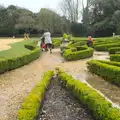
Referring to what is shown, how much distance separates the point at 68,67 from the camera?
46.5 ft

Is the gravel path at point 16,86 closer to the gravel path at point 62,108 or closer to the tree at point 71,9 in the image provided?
the gravel path at point 62,108

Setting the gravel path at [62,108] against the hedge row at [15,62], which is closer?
the gravel path at [62,108]

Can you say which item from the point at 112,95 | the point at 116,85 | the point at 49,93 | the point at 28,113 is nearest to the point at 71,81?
the point at 49,93

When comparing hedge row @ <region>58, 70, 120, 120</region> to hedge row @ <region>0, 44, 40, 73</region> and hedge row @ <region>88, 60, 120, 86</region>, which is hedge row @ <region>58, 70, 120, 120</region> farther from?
hedge row @ <region>0, 44, 40, 73</region>

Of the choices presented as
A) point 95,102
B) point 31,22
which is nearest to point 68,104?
point 95,102

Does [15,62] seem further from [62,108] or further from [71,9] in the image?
[71,9]

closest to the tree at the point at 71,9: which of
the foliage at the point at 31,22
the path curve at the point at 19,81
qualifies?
the foliage at the point at 31,22

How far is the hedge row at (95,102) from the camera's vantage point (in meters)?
5.48

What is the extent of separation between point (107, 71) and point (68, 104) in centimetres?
345

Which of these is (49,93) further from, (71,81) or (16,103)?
(16,103)

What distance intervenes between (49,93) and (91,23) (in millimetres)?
44509

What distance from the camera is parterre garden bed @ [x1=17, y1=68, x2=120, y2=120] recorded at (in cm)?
581

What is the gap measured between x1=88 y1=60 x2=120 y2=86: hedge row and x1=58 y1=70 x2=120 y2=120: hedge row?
203 centimetres

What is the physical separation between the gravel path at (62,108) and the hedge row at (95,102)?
231 mm
